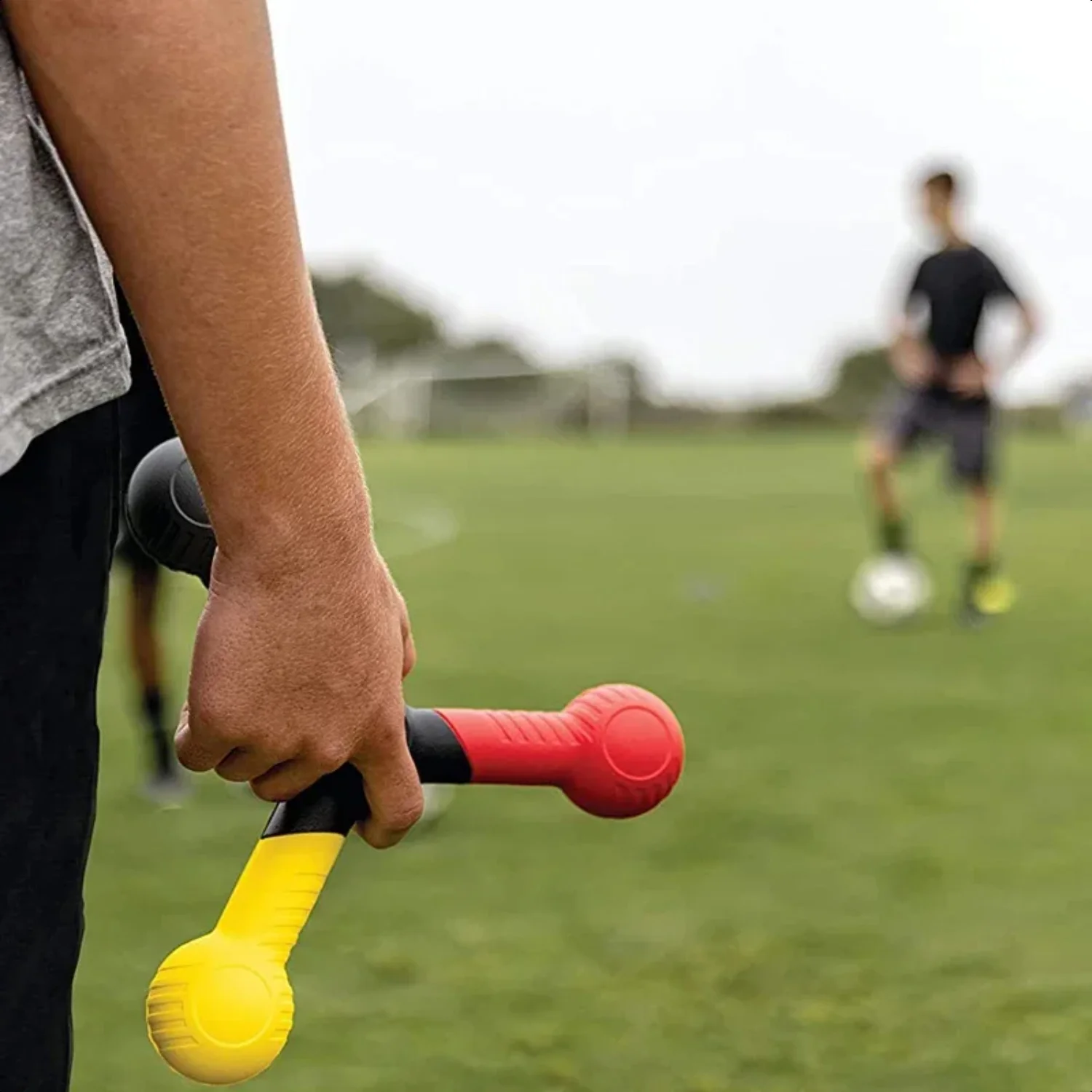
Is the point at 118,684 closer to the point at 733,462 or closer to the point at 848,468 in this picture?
the point at 848,468

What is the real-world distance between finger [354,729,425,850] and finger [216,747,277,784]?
0.07 m

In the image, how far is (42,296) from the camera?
3.77 feet

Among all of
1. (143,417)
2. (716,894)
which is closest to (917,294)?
(716,894)

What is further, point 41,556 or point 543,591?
point 543,591

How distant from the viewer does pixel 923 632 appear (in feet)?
25.1

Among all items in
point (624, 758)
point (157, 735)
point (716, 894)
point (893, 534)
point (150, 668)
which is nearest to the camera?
point (624, 758)

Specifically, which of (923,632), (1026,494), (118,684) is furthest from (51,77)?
(1026,494)

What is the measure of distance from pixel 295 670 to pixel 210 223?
27cm

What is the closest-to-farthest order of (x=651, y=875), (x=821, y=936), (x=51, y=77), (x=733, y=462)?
(x=51, y=77), (x=821, y=936), (x=651, y=875), (x=733, y=462)

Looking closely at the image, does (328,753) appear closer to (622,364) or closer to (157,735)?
(157,735)

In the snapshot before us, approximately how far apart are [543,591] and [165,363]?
8.12m

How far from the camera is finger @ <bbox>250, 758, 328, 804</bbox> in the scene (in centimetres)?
124

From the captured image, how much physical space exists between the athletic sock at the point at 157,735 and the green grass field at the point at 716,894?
112 millimetres

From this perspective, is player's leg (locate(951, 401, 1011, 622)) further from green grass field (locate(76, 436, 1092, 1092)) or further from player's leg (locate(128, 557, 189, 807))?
player's leg (locate(128, 557, 189, 807))
